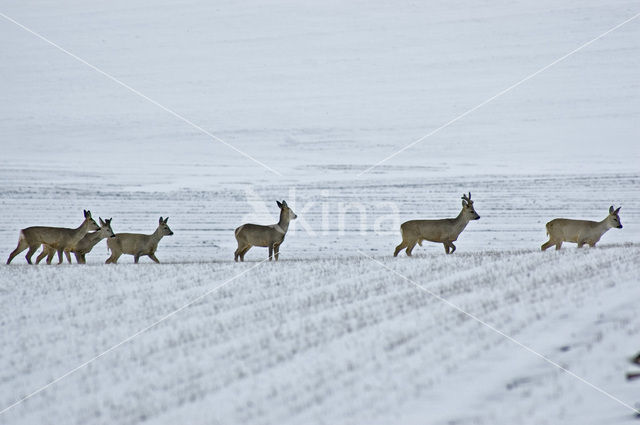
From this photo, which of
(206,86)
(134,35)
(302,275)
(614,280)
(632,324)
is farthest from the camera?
(134,35)

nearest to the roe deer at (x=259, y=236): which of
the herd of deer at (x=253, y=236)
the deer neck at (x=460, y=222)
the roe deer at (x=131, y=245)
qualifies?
the herd of deer at (x=253, y=236)

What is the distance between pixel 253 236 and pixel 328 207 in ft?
43.3

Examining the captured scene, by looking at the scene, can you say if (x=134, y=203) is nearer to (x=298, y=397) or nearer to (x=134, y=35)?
(x=298, y=397)

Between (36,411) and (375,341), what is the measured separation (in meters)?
3.62

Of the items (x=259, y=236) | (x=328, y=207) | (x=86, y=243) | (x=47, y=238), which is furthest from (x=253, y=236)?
(x=328, y=207)

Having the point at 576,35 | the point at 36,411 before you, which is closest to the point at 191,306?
the point at 36,411

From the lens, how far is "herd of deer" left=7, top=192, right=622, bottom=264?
18.6 metres

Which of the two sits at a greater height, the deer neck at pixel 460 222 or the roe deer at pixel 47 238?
the deer neck at pixel 460 222

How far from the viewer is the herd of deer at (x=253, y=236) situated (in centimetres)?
1859

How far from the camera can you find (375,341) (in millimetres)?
10508

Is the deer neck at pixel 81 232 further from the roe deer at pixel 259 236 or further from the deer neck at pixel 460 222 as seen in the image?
the deer neck at pixel 460 222

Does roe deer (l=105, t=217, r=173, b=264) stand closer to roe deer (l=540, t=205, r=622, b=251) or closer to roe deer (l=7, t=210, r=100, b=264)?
roe deer (l=7, t=210, r=100, b=264)

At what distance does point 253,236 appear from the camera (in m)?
19.0

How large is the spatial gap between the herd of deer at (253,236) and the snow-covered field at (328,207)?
71 centimetres
